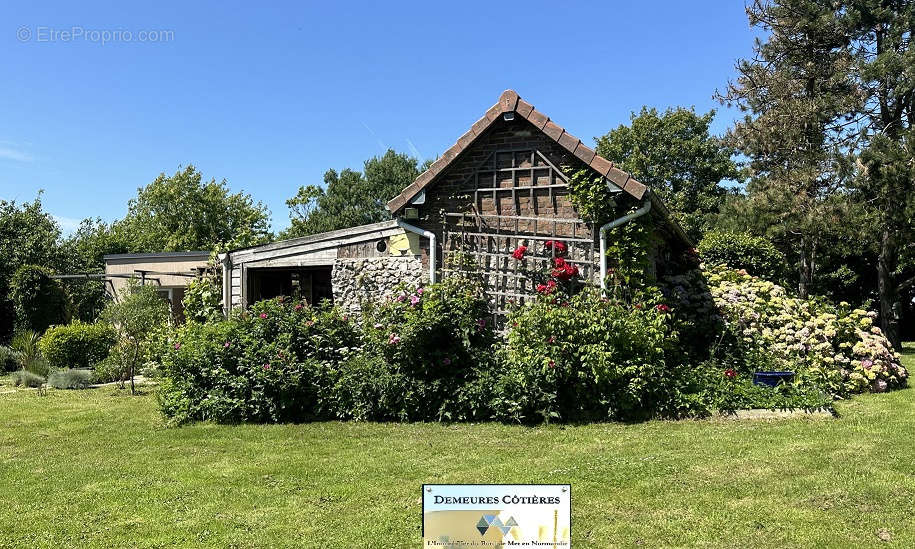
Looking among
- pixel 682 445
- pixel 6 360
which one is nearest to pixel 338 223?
pixel 6 360

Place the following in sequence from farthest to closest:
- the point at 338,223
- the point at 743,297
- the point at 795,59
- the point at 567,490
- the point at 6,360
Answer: the point at 338,223 < the point at 795,59 < the point at 6,360 < the point at 743,297 < the point at 567,490

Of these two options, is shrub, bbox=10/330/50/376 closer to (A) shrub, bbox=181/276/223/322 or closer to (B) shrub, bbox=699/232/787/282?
(A) shrub, bbox=181/276/223/322

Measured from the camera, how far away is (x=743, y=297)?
1161 centimetres

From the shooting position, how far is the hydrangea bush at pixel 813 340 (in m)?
9.95

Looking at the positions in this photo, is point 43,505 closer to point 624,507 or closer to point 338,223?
point 624,507

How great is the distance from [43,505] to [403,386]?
434cm

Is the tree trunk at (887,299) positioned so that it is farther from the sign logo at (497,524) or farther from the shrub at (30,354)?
the shrub at (30,354)

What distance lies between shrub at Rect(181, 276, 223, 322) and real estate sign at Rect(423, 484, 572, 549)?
1104cm

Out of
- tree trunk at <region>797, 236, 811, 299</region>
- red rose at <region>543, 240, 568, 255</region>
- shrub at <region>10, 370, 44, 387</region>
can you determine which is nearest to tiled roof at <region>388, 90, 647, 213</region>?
red rose at <region>543, 240, 568, 255</region>

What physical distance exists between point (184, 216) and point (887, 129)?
3941cm

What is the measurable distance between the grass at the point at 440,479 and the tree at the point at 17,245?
17594mm

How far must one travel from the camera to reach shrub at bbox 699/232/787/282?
715 inches

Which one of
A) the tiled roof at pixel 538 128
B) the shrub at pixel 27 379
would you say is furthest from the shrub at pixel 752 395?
the shrub at pixel 27 379

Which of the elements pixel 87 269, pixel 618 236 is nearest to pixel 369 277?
pixel 618 236
